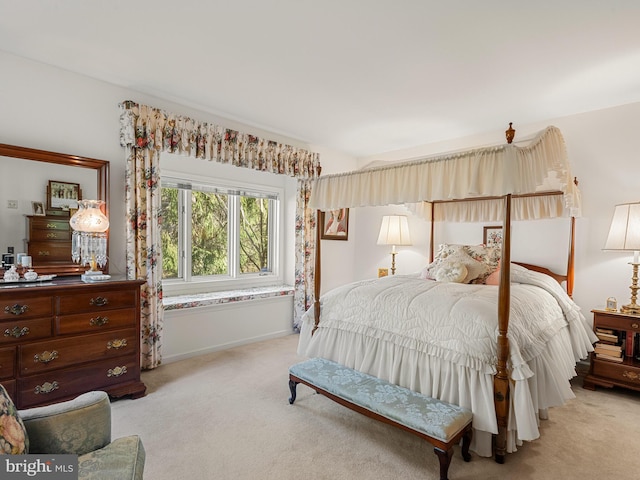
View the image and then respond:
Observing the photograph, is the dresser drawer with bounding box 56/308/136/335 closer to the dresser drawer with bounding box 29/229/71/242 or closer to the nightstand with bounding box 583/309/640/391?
the dresser drawer with bounding box 29/229/71/242

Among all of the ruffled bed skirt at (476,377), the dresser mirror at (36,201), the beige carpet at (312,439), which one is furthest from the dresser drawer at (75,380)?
the ruffled bed skirt at (476,377)

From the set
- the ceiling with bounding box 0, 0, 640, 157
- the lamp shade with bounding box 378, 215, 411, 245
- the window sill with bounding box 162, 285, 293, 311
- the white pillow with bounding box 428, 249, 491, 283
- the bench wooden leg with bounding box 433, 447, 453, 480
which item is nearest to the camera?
the bench wooden leg with bounding box 433, 447, 453, 480

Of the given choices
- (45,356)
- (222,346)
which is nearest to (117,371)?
(45,356)

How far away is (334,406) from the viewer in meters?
2.48

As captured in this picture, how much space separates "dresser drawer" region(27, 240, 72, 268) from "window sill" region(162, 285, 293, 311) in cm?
96

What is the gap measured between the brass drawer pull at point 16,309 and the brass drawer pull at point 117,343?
1.85ft

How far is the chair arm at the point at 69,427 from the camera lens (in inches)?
46.6

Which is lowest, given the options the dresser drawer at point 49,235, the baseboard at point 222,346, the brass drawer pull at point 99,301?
the baseboard at point 222,346

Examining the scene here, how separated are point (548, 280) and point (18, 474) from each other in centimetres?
370

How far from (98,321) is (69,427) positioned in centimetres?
138

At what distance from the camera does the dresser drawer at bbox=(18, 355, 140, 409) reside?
7.07ft

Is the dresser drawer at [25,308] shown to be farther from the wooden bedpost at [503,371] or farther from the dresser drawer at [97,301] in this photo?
the wooden bedpost at [503,371]

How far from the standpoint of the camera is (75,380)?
232cm

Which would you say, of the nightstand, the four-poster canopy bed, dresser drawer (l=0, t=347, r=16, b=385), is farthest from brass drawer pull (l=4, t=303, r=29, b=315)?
the nightstand
